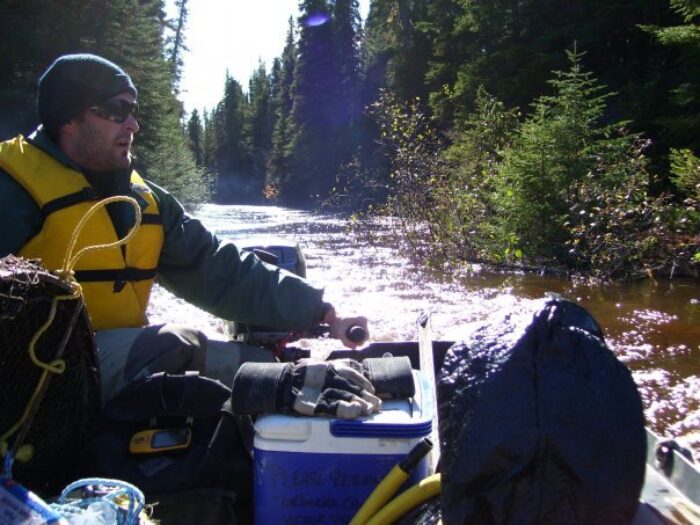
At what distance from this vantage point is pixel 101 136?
2543 mm

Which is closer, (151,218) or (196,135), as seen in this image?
(151,218)

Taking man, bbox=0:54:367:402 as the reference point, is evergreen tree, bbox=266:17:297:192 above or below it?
above

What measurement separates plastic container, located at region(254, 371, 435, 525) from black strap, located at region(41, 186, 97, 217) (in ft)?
3.78

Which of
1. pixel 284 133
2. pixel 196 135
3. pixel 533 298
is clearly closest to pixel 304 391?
pixel 533 298

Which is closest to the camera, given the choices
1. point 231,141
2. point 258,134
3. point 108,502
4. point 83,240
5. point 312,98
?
point 108,502

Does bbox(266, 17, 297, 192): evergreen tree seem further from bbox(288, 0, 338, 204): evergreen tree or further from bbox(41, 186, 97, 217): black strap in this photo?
bbox(41, 186, 97, 217): black strap

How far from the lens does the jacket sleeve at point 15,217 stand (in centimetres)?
225

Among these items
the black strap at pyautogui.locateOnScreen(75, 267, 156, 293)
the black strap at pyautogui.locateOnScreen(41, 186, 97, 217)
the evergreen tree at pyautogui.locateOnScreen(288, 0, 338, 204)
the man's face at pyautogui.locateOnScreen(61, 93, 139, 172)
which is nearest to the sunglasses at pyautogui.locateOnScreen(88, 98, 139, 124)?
the man's face at pyautogui.locateOnScreen(61, 93, 139, 172)

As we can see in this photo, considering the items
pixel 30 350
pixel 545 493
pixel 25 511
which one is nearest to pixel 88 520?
pixel 25 511

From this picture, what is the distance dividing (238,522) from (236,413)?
1.22ft

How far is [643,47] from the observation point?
15633 millimetres

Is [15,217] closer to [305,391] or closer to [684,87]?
[305,391]

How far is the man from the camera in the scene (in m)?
2.26

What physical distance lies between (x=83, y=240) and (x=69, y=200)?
151 mm
